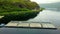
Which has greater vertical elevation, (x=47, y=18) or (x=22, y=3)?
(x=22, y=3)

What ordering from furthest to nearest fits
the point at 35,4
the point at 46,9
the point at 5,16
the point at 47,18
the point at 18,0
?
the point at 18,0 < the point at 35,4 < the point at 46,9 < the point at 47,18 < the point at 5,16

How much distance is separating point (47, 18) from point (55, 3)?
152cm

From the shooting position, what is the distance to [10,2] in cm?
1197

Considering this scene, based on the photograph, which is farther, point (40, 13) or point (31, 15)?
point (40, 13)

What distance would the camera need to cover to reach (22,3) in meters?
11.5

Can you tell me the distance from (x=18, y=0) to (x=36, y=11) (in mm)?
2109

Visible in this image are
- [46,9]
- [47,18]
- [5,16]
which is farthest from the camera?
[46,9]

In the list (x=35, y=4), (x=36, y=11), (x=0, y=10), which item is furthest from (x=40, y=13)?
(x=0, y=10)

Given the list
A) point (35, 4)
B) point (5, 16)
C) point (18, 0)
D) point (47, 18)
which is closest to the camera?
point (5, 16)

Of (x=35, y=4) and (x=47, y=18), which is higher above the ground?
(x=35, y=4)

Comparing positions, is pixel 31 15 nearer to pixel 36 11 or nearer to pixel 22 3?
pixel 36 11

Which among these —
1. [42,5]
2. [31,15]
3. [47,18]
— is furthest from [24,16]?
[42,5]

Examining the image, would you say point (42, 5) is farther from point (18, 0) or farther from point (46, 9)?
point (18, 0)

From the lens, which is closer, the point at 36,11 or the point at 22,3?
the point at 36,11
